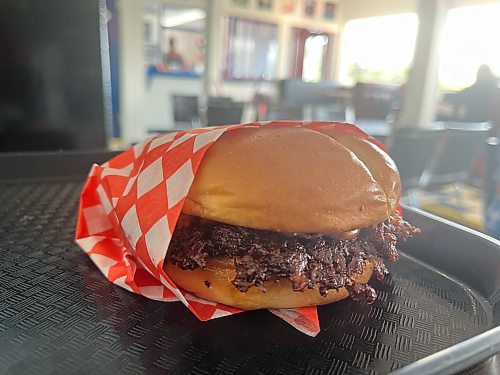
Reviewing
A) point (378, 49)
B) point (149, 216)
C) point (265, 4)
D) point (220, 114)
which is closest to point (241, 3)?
point (265, 4)

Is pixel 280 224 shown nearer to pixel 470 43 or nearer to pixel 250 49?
pixel 470 43

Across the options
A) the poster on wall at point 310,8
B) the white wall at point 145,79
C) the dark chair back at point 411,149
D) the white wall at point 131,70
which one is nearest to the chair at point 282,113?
the dark chair back at point 411,149

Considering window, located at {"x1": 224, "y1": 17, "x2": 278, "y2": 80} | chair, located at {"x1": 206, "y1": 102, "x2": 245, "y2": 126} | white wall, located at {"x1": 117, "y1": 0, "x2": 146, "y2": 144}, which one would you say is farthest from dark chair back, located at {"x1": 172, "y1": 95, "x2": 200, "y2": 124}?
window, located at {"x1": 224, "y1": 17, "x2": 278, "y2": 80}

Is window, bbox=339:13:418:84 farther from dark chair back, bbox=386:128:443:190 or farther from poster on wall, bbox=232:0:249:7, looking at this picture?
dark chair back, bbox=386:128:443:190

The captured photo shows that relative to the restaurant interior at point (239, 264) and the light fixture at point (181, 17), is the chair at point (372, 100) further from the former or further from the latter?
the restaurant interior at point (239, 264)

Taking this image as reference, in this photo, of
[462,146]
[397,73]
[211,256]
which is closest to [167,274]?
A: [211,256]

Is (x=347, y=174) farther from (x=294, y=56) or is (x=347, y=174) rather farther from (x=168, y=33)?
(x=294, y=56)

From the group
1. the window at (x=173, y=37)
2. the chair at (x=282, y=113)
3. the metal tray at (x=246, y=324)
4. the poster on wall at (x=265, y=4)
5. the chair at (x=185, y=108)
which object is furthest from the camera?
the poster on wall at (x=265, y=4)
